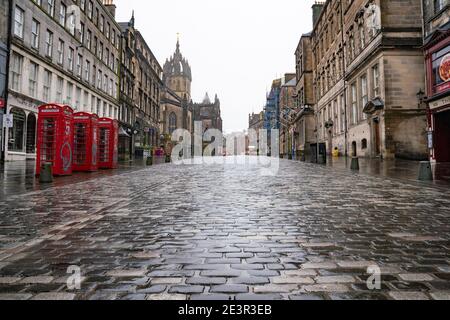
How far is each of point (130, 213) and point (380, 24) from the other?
83.9 feet

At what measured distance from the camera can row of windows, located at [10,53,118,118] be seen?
71.1 ft

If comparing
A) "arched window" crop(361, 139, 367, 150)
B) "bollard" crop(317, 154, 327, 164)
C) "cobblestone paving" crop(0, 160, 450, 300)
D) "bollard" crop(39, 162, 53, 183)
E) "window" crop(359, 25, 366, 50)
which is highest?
"window" crop(359, 25, 366, 50)

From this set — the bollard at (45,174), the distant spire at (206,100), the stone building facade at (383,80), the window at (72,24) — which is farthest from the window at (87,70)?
the distant spire at (206,100)

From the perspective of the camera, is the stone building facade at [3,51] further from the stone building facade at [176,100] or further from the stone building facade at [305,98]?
the stone building facade at [176,100]

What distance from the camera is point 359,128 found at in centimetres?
2922

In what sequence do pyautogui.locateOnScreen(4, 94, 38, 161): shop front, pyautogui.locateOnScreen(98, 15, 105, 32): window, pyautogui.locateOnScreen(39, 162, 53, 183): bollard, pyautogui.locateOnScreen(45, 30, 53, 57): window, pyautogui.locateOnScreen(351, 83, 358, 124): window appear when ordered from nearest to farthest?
pyautogui.locateOnScreen(39, 162, 53, 183): bollard, pyautogui.locateOnScreen(4, 94, 38, 161): shop front, pyautogui.locateOnScreen(45, 30, 53, 57): window, pyautogui.locateOnScreen(351, 83, 358, 124): window, pyautogui.locateOnScreen(98, 15, 105, 32): window

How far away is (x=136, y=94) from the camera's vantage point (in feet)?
156

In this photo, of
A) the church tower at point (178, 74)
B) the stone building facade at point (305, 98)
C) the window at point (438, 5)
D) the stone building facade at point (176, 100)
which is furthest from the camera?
the church tower at point (178, 74)

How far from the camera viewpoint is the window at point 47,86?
24770mm

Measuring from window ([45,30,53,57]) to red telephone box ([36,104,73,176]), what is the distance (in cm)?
1509

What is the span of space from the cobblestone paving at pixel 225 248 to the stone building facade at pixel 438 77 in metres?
15.4

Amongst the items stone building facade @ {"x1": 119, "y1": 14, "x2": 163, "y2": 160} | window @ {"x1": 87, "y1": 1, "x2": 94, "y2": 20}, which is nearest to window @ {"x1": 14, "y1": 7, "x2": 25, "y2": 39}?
window @ {"x1": 87, "y1": 1, "x2": 94, "y2": 20}

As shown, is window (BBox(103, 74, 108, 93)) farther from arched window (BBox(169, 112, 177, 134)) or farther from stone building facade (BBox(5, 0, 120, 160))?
arched window (BBox(169, 112, 177, 134))

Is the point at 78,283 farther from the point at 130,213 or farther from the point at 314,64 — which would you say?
the point at 314,64
